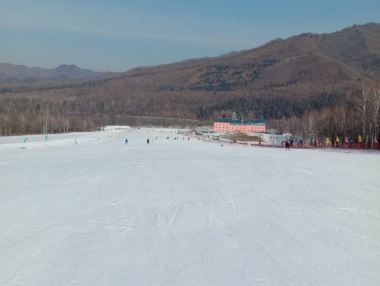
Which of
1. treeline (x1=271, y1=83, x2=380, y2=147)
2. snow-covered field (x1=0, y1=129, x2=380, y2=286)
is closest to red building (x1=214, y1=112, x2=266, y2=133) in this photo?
treeline (x1=271, y1=83, x2=380, y2=147)

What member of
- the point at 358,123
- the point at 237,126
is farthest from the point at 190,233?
the point at 237,126

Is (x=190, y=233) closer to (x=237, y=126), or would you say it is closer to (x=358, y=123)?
(x=358, y=123)

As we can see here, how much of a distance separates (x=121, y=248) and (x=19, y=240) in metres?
1.78

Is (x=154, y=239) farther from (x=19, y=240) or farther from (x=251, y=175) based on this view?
(x=251, y=175)

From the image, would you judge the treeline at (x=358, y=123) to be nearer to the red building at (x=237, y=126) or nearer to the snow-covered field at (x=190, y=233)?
the snow-covered field at (x=190, y=233)

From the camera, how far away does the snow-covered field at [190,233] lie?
6273mm

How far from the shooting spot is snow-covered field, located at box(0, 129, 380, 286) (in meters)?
6.27

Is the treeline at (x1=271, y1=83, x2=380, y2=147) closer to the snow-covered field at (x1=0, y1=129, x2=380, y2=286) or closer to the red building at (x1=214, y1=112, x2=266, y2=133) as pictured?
the snow-covered field at (x1=0, y1=129, x2=380, y2=286)

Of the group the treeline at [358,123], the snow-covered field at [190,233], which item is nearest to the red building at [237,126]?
the treeline at [358,123]

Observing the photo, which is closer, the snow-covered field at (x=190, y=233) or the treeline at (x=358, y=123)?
the snow-covered field at (x=190, y=233)

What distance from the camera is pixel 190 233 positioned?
8.46 m

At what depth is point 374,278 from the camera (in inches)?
240

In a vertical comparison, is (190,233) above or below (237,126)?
below

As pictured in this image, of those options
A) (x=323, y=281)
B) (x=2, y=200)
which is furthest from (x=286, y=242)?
(x=2, y=200)
